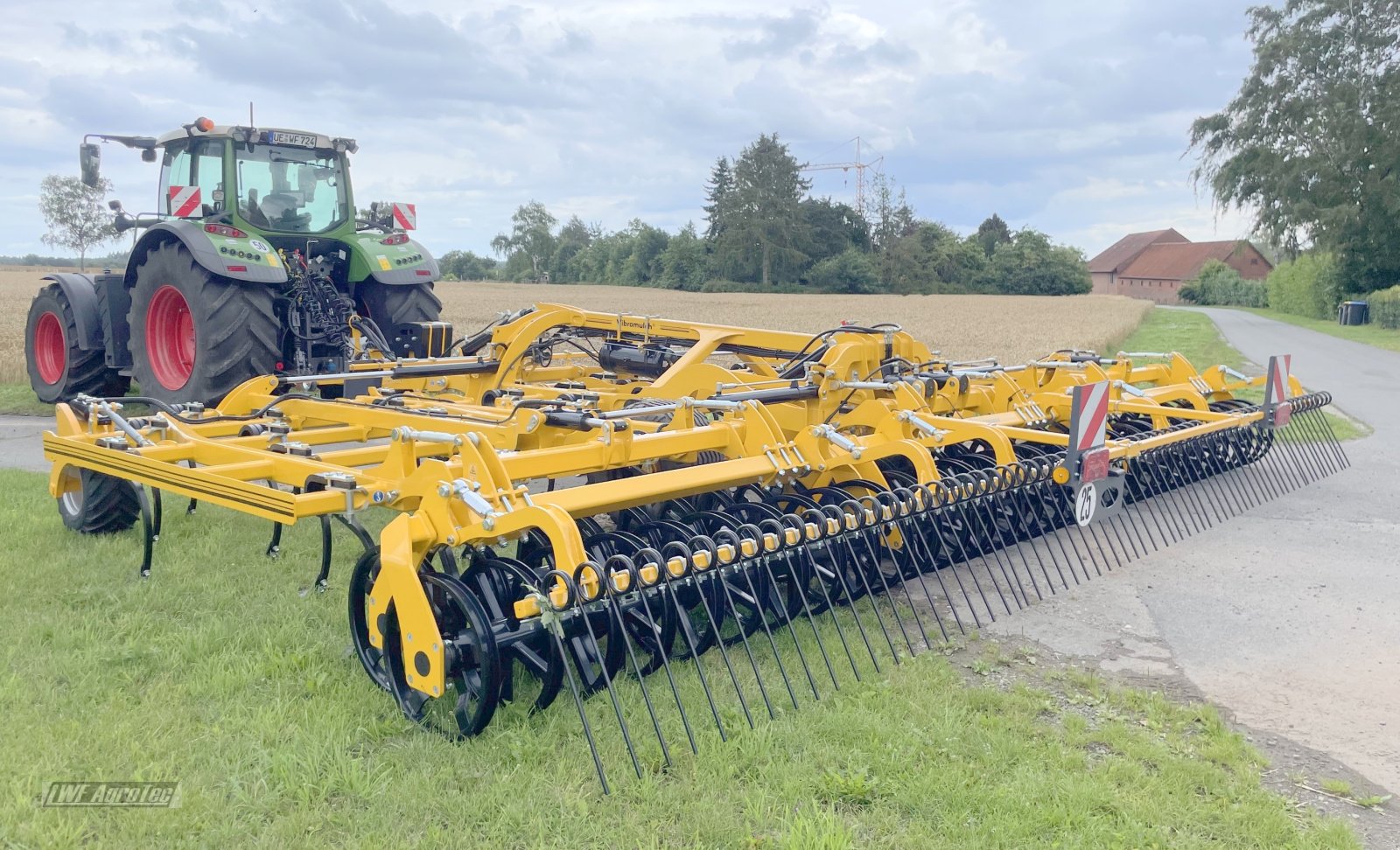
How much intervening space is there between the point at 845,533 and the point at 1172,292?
247 feet

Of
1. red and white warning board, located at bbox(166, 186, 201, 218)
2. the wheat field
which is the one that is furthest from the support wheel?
the wheat field

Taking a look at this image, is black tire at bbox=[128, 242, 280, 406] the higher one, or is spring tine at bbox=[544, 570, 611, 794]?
black tire at bbox=[128, 242, 280, 406]

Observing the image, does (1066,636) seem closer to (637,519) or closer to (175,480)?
(637,519)

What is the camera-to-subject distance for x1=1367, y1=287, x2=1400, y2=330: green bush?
25359 millimetres

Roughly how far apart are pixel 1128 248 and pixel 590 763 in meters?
89.0

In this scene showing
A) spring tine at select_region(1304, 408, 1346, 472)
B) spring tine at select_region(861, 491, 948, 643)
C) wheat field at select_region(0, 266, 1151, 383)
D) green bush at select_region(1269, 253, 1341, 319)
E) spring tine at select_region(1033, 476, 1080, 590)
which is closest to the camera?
spring tine at select_region(861, 491, 948, 643)

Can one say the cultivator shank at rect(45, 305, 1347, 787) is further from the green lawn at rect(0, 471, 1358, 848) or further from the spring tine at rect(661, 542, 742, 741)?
the green lawn at rect(0, 471, 1358, 848)

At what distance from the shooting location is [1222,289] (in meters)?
56.2

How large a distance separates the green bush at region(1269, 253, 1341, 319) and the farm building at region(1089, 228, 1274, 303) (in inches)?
1162

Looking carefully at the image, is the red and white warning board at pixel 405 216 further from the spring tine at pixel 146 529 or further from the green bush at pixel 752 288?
the green bush at pixel 752 288

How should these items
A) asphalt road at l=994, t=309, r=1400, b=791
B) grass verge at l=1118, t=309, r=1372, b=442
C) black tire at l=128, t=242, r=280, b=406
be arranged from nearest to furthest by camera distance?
asphalt road at l=994, t=309, r=1400, b=791 < black tire at l=128, t=242, r=280, b=406 < grass verge at l=1118, t=309, r=1372, b=442

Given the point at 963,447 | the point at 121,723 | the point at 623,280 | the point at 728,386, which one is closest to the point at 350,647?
the point at 121,723

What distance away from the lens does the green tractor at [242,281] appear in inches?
255

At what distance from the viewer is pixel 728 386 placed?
511 cm
